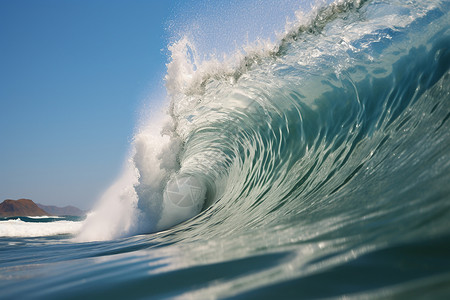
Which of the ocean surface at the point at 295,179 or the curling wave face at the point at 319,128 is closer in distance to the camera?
the ocean surface at the point at 295,179

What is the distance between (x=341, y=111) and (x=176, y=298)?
494cm

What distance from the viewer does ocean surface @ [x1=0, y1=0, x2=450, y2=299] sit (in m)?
1.60

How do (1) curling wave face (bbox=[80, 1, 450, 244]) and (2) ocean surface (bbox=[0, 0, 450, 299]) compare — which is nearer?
(2) ocean surface (bbox=[0, 0, 450, 299])

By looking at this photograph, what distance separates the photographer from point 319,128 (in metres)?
5.91

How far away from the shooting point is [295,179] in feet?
17.5

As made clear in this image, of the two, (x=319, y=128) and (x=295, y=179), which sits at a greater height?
(x=319, y=128)

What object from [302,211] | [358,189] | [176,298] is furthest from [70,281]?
[358,189]

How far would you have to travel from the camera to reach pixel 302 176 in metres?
5.20

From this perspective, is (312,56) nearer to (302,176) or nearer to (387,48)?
(387,48)

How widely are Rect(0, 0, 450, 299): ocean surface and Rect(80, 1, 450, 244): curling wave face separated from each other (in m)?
0.02

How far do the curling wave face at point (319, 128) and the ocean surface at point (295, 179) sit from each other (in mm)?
24

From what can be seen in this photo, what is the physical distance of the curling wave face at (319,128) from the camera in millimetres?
3076

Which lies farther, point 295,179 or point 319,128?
point 319,128

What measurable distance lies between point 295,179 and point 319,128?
115 cm
